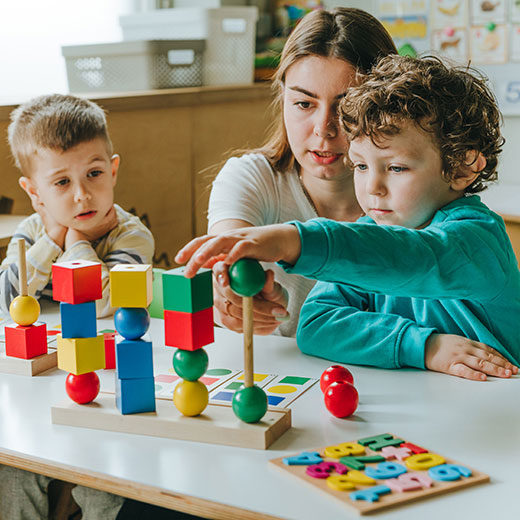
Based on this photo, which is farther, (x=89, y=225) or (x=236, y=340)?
(x=89, y=225)

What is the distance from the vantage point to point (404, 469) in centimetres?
78

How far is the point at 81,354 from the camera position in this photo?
3.11 ft

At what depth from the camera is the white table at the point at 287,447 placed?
0.73m

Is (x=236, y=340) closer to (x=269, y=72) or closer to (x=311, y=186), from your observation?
(x=311, y=186)

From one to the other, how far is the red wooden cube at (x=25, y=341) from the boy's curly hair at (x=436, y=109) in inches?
23.0

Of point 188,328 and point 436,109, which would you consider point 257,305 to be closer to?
point 188,328

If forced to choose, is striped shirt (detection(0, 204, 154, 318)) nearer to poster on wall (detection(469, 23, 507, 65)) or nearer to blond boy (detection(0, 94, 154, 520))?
blond boy (detection(0, 94, 154, 520))

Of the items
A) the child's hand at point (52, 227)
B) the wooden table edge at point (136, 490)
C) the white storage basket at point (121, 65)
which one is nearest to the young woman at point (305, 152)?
the child's hand at point (52, 227)

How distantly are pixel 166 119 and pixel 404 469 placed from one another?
202cm

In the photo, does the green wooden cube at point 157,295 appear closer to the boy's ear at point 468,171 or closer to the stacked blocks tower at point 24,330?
the stacked blocks tower at point 24,330

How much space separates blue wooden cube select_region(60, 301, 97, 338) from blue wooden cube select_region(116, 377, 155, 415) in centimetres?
9

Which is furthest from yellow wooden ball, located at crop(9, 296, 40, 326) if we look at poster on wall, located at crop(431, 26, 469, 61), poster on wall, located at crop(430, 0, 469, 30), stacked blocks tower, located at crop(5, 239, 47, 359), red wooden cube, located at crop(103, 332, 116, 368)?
poster on wall, located at crop(430, 0, 469, 30)

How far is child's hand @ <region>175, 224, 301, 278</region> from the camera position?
830 millimetres

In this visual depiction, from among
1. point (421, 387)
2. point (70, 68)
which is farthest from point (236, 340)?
point (70, 68)
